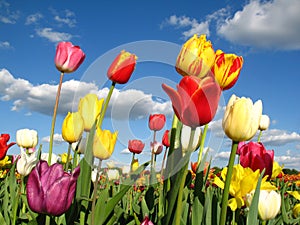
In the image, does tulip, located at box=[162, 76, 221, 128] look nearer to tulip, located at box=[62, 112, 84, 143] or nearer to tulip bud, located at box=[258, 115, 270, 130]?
tulip, located at box=[62, 112, 84, 143]

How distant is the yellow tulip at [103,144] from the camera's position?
1727 millimetres

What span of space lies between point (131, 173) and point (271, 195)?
72cm

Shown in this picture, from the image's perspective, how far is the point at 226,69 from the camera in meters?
1.83

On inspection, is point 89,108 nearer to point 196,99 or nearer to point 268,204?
point 196,99

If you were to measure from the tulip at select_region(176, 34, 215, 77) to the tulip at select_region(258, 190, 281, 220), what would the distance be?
637mm

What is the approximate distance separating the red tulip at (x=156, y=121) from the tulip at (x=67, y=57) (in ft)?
2.64

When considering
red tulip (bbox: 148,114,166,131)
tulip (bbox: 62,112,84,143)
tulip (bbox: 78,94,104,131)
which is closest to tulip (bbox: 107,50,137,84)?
tulip (bbox: 78,94,104,131)

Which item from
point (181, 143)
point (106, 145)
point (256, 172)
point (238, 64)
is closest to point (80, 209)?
point (106, 145)

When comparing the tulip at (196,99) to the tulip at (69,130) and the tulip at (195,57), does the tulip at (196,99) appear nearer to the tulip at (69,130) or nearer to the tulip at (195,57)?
the tulip at (195,57)

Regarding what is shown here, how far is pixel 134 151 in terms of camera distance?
242 centimetres

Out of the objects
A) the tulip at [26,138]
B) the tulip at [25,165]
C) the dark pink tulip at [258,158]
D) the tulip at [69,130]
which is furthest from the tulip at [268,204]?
the tulip at [26,138]

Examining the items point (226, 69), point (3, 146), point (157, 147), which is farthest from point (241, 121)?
point (3, 146)

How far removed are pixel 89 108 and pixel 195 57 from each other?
2.03 feet

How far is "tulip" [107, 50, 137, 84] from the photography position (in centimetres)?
185
